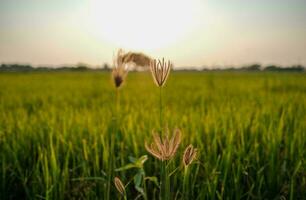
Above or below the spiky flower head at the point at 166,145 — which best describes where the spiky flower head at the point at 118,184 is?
below

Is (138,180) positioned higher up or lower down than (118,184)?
lower down

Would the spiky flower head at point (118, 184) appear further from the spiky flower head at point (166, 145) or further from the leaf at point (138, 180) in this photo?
the leaf at point (138, 180)

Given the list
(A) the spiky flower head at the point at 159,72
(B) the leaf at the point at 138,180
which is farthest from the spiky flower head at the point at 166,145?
(B) the leaf at the point at 138,180

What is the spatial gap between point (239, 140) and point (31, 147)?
107 centimetres

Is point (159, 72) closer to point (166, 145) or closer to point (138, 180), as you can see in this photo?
point (166, 145)

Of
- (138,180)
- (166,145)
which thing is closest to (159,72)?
(166,145)

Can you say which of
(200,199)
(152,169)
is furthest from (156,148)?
(152,169)

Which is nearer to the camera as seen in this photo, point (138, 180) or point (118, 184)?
point (118, 184)

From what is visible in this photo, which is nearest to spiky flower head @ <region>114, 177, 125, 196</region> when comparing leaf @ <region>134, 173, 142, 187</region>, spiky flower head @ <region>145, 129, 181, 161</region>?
spiky flower head @ <region>145, 129, 181, 161</region>

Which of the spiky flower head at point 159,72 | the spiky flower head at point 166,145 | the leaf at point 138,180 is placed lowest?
the leaf at point 138,180

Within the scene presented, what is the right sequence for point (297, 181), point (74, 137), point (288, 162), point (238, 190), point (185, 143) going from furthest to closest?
point (74, 137) → point (185, 143) → point (288, 162) → point (297, 181) → point (238, 190)

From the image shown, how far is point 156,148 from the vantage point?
1.90 feet

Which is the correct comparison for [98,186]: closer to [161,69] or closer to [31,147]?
[31,147]

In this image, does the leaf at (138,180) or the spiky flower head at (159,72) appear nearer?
the spiky flower head at (159,72)
